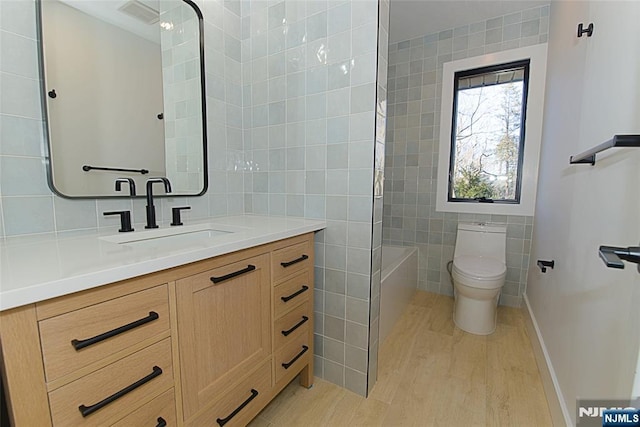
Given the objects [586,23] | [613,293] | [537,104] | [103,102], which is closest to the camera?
[613,293]

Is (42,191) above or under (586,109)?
under

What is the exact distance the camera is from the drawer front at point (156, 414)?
0.74 m

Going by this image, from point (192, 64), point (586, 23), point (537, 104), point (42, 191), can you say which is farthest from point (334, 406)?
point (537, 104)

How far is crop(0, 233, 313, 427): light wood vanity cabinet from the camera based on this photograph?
57cm

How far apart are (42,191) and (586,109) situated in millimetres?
2258

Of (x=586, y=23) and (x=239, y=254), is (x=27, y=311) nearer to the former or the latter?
(x=239, y=254)

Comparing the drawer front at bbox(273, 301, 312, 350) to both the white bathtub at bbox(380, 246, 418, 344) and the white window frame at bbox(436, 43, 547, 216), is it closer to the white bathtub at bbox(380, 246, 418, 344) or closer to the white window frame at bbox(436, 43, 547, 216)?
the white bathtub at bbox(380, 246, 418, 344)

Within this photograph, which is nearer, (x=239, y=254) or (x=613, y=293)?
(x=613, y=293)

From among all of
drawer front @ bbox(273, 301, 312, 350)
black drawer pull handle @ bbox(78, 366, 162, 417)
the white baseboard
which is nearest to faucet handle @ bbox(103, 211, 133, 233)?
black drawer pull handle @ bbox(78, 366, 162, 417)

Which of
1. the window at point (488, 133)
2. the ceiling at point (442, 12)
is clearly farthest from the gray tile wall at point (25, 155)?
the window at point (488, 133)

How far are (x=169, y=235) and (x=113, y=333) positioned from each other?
2.26ft

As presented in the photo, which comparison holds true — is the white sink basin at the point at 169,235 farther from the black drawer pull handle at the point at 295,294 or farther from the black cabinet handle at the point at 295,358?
the black cabinet handle at the point at 295,358

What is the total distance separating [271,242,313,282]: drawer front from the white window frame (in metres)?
1.80

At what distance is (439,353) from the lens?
1.82m
